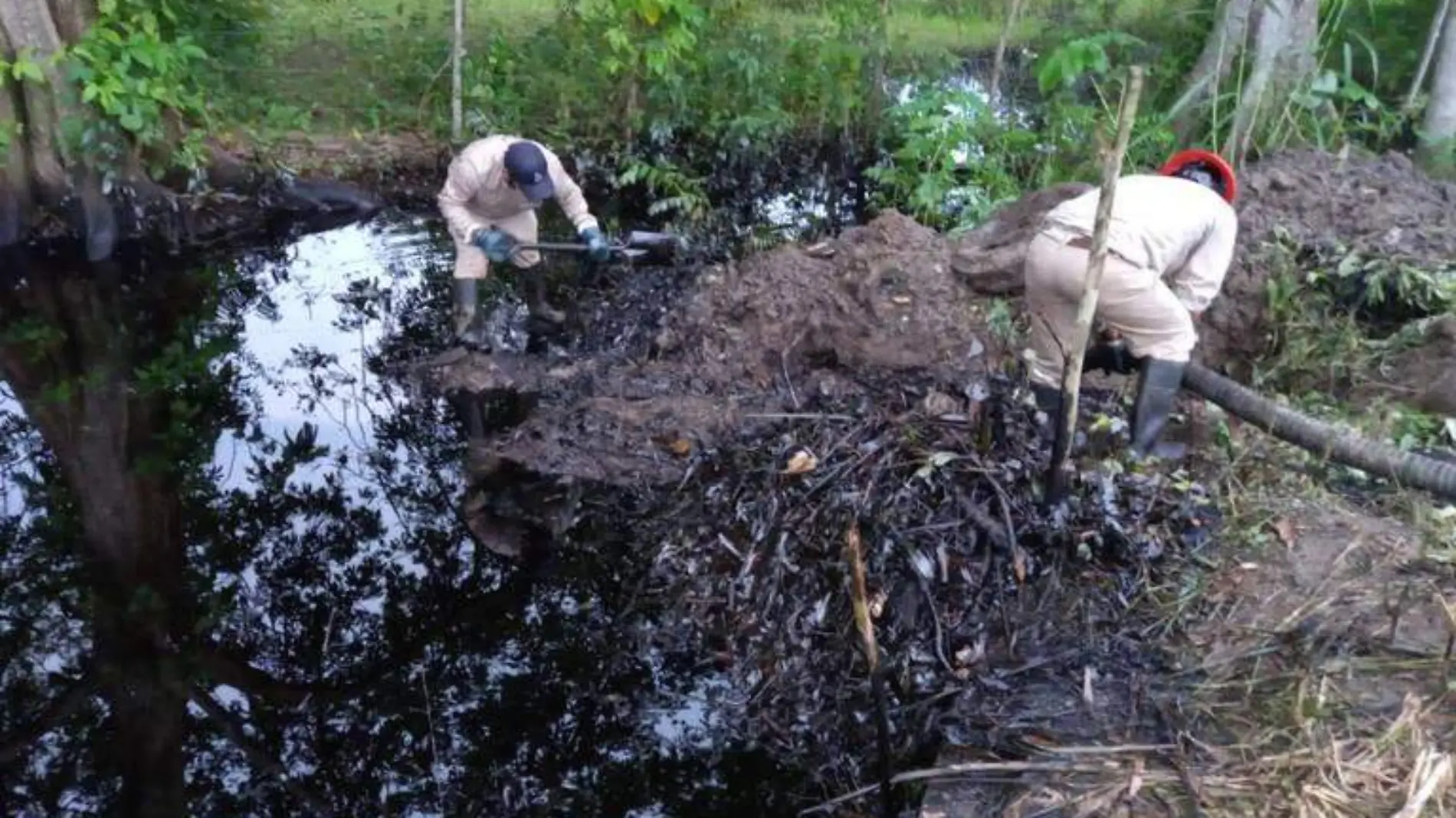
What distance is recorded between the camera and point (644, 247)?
6902 mm

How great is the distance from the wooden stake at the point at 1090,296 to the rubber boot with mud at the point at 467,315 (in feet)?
11.2

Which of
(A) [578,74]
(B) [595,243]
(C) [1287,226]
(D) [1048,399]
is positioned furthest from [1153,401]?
(A) [578,74]

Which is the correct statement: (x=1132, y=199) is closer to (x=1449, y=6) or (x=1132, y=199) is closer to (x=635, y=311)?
(x=635, y=311)

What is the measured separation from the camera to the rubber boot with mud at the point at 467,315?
6.29 meters

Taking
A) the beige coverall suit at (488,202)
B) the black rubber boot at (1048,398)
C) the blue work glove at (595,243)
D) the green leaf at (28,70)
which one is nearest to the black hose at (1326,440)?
the black rubber boot at (1048,398)

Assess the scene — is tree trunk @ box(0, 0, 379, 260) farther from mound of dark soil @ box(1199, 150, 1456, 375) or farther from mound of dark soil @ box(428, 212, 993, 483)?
mound of dark soil @ box(1199, 150, 1456, 375)

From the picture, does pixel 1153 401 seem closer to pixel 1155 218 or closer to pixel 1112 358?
pixel 1112 358

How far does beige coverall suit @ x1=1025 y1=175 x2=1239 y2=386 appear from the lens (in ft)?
13.0

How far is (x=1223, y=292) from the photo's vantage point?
5.20 m

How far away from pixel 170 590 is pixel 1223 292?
453cm

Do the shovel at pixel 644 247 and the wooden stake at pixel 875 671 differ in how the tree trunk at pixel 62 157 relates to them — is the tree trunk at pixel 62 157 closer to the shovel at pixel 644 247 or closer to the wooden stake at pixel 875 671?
the shovel at pixel 644 247

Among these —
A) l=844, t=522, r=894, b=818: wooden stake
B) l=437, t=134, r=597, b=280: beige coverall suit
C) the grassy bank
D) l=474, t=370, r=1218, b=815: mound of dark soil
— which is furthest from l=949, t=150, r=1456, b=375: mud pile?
the grassy bank

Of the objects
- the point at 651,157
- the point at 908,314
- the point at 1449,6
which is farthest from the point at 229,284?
the point at 1449,6

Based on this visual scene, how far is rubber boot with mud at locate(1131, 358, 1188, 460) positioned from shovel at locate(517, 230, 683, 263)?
116 inches
